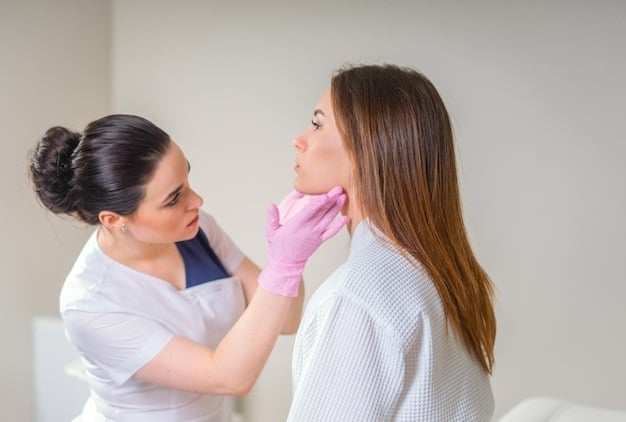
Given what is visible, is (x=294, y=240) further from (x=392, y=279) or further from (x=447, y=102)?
(x=447, y=102)

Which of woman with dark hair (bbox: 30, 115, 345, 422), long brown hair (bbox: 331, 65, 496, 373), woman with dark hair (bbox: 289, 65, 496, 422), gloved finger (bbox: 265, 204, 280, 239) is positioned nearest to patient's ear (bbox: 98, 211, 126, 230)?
woman with dark hair (bbox: 30, 115, 345, 422)

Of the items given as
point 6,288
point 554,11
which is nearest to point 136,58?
point 6,288

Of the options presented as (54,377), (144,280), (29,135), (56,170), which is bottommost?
(54,377)

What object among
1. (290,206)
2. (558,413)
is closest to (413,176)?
(290,206)

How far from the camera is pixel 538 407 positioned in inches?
57.2

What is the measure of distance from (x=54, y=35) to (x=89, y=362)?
3.45 ft

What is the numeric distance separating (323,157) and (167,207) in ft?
1.21

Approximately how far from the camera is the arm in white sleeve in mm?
854

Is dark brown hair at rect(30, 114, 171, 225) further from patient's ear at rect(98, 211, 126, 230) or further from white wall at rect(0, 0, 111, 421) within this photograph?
white wall at rect(0, 0, 111, 421)

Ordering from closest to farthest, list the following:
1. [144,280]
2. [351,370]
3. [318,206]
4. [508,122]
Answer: [351,370] < [318,206] < [144,280] < [508,122]

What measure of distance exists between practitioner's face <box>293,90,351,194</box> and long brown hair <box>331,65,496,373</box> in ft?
0.10

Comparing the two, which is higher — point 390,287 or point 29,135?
point 390,287

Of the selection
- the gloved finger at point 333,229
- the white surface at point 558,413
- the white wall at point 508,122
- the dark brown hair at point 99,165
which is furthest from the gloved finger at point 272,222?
the white wall at point 508,122

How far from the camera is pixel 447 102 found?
1.84 m
